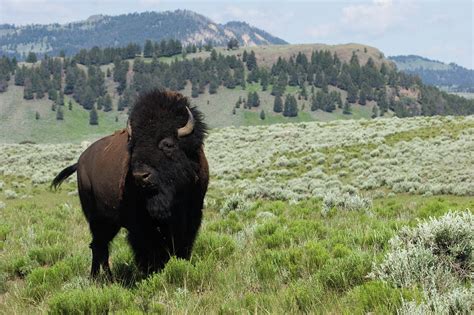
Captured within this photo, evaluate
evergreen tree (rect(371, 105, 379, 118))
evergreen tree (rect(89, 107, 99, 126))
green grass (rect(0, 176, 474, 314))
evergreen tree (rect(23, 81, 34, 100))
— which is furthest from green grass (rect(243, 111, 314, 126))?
green grass (rect(0, 176, 474, 314))

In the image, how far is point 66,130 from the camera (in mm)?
177375

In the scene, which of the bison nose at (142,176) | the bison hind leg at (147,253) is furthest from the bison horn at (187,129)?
the bison hind leg at (147,253)

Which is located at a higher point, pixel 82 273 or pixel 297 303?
pixel 297 303

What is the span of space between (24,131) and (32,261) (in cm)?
17554

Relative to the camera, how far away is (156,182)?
5691 mm

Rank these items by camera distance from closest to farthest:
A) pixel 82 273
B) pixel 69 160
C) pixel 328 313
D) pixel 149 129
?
pixel 328 313, pixel 149 129, pixel 82 273, pixel 69 160

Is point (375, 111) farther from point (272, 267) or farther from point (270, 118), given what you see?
point (272, 267)

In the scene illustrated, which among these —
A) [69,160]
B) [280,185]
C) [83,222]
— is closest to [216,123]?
[69,160]

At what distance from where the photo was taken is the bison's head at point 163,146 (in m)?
5.74

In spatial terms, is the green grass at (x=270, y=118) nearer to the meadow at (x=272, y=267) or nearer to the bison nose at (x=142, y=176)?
the meadow at (x=272, y=267)

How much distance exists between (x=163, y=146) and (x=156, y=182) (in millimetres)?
535

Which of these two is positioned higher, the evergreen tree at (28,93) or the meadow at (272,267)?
the evergreen tree at (28,93)

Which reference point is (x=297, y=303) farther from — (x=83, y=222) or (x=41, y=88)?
(x=41, y=88)

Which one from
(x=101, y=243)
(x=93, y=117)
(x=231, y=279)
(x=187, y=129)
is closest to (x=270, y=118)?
(x=93, y=117)
